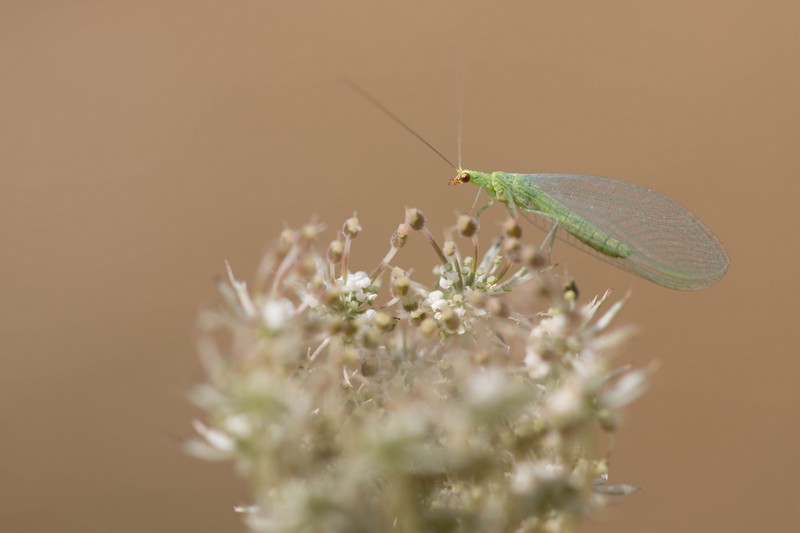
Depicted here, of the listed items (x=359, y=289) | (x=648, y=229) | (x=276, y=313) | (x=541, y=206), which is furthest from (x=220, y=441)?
(x=541, y=206)

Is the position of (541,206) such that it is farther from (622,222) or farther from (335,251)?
(335,251)

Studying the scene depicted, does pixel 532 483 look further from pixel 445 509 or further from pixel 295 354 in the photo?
pixel 295 354

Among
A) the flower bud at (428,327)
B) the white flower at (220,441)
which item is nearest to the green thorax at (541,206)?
the flower bud at (428,327)

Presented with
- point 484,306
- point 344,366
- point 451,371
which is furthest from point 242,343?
point 484,306

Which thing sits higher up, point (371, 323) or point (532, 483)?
point (371, 323)

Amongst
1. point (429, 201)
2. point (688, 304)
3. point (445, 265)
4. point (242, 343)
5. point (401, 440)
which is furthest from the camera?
point (429, 201)
